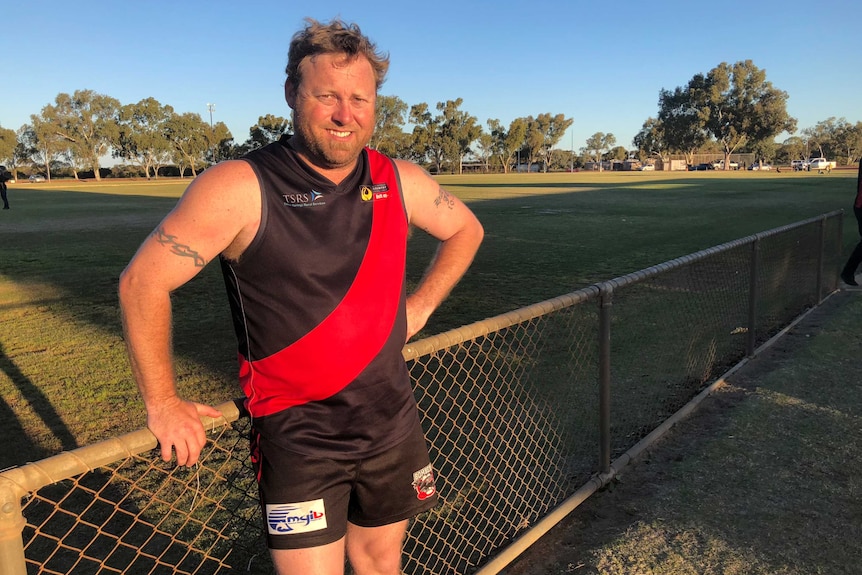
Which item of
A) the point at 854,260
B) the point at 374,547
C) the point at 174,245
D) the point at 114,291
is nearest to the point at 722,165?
the point at 854,260

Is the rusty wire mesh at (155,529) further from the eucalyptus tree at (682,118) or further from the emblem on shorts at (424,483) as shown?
the eucalyptus tree at (682,118)

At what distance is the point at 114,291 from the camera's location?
9.20m

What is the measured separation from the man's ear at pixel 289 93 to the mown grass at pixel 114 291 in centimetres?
331

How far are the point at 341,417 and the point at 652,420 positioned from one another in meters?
3.14

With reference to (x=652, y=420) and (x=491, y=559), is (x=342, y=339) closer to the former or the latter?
(x=491, y=559)

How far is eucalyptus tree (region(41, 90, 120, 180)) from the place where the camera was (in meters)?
90.9

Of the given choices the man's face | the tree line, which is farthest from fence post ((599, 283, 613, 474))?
the tree line

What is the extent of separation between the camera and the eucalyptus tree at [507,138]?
102 m

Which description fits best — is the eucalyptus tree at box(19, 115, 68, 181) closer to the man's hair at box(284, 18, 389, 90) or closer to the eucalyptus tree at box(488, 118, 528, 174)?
the eucalyptus tree at box(488, 118, 528, 174)

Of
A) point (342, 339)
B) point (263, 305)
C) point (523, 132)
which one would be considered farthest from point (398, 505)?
point (523, 132)

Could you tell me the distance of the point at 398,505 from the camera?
201 cm

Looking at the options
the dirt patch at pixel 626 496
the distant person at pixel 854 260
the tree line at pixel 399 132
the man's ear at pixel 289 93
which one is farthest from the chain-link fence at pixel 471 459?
the tree line at pixel 399 132

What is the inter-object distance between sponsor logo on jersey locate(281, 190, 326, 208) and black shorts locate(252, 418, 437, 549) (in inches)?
27.3

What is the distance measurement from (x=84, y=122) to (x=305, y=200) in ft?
349
